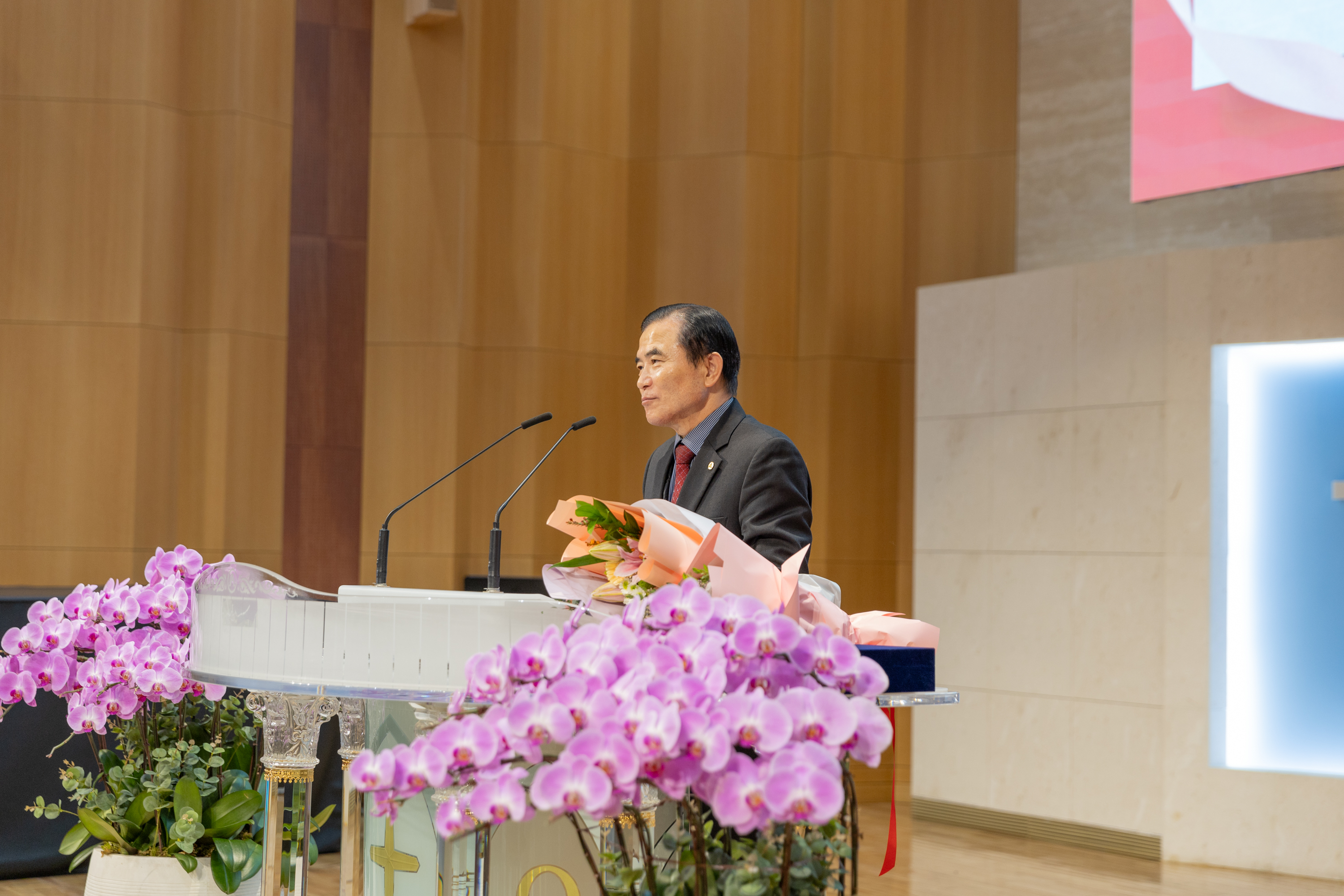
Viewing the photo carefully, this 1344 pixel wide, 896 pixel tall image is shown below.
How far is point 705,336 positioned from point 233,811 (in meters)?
1.27

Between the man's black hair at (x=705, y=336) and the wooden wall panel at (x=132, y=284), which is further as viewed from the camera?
the wooden wall panel at (x=132, y=284)

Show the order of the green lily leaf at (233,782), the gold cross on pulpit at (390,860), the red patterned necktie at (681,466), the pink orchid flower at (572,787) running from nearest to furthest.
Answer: the pink orchid flower at (572,787) → the gold cross on pulpit at (390,860) → the red patterned necktie at (681,466) → the green lily leaf at (233,782)

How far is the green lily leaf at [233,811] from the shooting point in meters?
2.68

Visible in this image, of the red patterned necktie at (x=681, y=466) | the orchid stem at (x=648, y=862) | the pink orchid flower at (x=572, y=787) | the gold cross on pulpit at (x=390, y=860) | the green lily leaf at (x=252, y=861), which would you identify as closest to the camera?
the pink orchid flower at (x=572, y=787)

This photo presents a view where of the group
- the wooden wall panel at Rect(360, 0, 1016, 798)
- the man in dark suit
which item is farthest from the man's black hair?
the wooden wall panel at Rect(360, 0, 1016, 798)

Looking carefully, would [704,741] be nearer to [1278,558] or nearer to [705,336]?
[705,336]

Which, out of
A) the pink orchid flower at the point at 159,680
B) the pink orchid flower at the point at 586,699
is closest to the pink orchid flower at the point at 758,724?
the pink orchid flower at the point at 586,699

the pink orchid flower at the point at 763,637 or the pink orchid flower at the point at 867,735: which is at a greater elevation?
the pink orchid flower at the point at 763,637

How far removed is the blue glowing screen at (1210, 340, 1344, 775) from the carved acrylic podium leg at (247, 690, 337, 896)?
12.8 feet

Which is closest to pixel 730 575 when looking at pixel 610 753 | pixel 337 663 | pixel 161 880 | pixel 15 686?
pixel 610 753

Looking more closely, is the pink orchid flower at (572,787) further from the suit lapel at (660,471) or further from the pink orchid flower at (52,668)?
the pink orchid flower at (52,668)

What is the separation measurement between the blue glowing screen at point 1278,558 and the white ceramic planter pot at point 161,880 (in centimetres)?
376

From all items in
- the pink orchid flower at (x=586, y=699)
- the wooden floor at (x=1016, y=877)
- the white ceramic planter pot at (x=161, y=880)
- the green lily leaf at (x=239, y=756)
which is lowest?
the wooden floor at (x=1016, y=877)

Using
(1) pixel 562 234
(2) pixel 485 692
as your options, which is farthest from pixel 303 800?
(1) pixel 562 234
